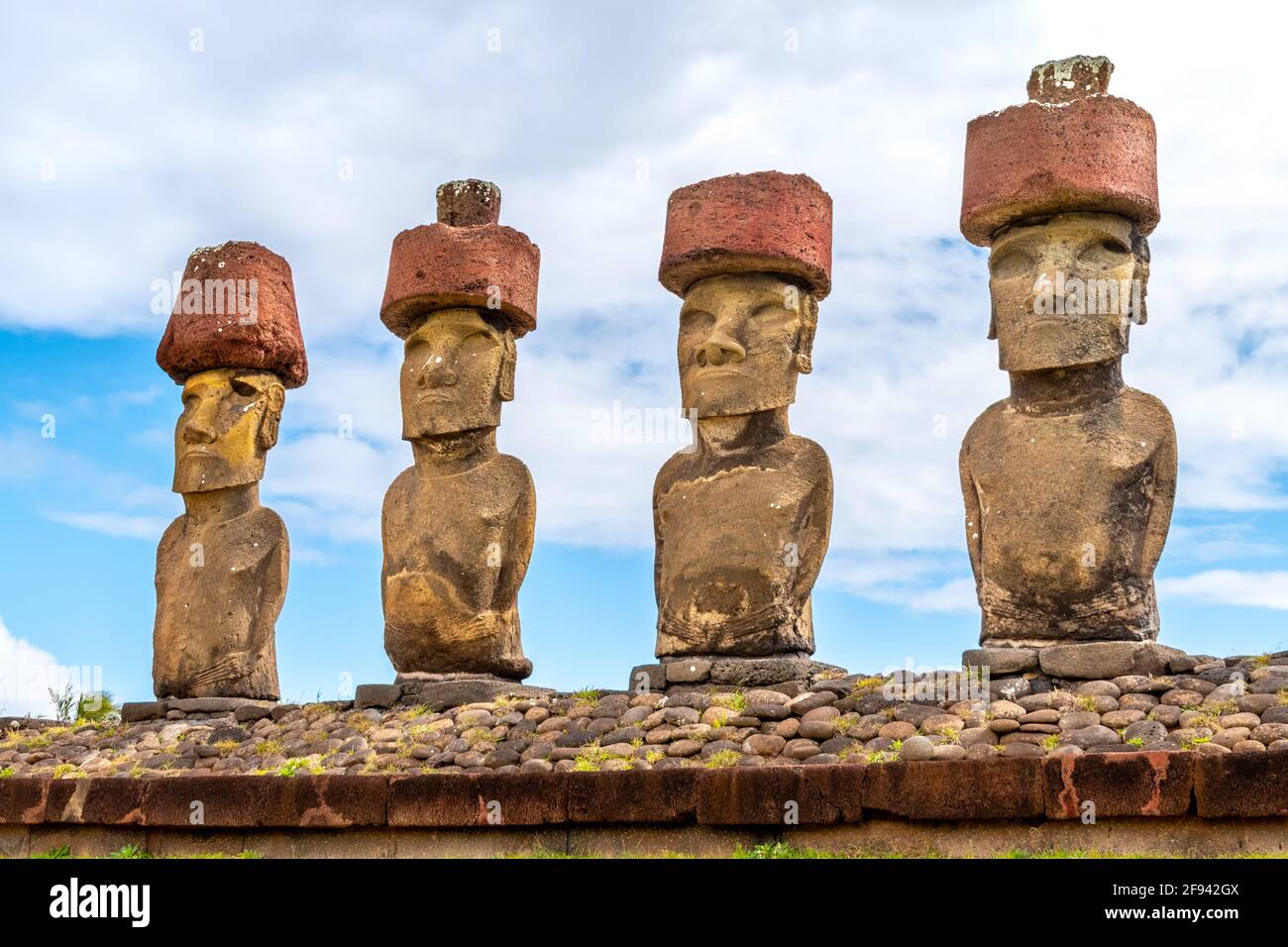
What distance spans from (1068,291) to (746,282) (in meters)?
2.17

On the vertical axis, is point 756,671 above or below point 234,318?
below

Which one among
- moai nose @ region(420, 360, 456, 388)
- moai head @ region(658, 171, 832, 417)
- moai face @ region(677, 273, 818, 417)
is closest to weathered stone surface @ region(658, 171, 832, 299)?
moai head @ region(658, 171, 832, 417)

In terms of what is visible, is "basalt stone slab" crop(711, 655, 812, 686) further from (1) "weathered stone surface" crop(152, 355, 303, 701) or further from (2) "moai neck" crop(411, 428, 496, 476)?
(1) "weathered stone surface" crop(152, 355, 303, 701)

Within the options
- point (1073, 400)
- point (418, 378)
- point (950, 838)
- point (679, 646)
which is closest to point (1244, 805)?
point (950, 838)

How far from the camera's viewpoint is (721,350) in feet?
35.8

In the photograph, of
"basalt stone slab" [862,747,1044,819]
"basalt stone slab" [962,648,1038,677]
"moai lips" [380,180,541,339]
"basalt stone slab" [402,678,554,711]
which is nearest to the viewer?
"basalt stone slab" [862,747,1044,819]

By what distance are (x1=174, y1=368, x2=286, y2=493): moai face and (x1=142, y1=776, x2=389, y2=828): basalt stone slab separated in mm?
3730

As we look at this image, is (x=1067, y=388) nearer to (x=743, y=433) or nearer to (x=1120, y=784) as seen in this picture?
(x=743, y=433)

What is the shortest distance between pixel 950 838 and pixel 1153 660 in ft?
6.57

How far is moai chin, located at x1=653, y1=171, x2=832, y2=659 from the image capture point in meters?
10.6

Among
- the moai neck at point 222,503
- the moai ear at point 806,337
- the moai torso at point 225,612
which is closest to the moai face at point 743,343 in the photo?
the moai ear at point 806,337

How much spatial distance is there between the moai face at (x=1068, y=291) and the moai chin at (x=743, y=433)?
56.6 inches

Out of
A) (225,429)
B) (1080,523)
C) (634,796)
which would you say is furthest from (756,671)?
(225,429)

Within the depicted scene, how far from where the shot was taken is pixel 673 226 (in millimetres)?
11312
